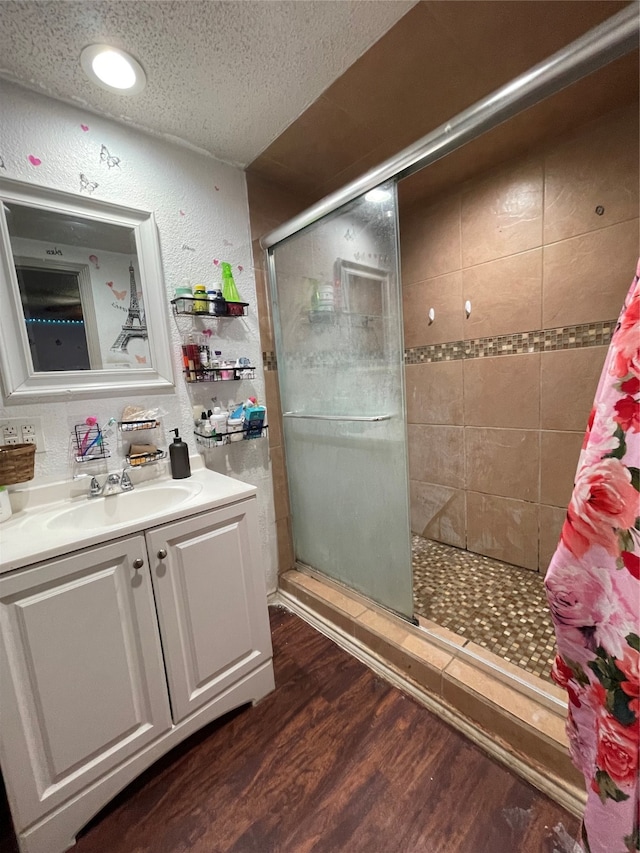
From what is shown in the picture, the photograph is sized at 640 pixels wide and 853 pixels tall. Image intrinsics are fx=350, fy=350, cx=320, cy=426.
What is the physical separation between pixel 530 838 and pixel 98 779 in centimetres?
112

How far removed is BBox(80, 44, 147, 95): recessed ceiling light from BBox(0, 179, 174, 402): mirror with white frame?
0.34 meters

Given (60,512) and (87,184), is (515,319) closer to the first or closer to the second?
(87,184)

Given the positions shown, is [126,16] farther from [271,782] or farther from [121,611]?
[271,782]

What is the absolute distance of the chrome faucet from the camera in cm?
123

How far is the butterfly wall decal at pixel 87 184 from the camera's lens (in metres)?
1.22

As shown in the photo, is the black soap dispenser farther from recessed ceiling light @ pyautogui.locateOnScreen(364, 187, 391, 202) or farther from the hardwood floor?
recessed ceiling light @ pyautogui.locateOnScreen(364, 187, 391, 202)

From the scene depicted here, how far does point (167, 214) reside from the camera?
1412mm

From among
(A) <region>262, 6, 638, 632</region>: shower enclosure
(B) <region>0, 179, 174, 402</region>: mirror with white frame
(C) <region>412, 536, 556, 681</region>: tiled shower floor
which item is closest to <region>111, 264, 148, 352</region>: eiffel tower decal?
(B) <region>0, 179, 174, 402</region>: mirror with white frame

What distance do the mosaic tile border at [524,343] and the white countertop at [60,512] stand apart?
1.45m

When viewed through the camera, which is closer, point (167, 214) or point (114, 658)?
point (114, 658)

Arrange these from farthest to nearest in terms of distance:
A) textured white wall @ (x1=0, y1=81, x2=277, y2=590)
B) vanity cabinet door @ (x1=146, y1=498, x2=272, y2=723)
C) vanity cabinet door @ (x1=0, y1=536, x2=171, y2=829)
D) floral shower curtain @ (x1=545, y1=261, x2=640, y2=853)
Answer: textured white wall @ (x1=0, y1=81, x2=277, y2=590)
vanity cabinet door @ (x1=146, y1=498, x2=272, y2=723)
vanity cabinet door @ (x1=0, y1=536, x2=171, y2=829)
floral shower curtain @ (x1=545, y1=261, x2=640, y2=853)

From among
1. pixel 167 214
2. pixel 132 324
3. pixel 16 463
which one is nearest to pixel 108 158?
pixel 167 214

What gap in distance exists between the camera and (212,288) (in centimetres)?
148

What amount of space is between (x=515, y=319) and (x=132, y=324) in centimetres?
176
